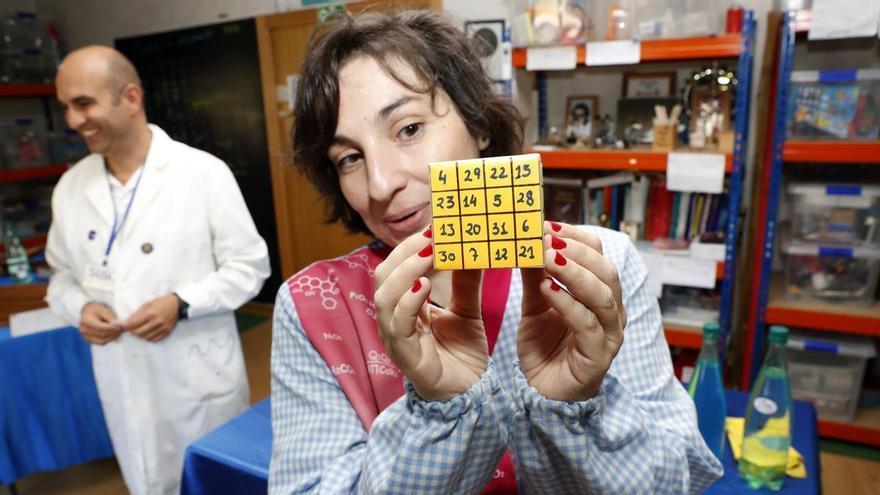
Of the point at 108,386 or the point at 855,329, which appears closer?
the point at 108,386

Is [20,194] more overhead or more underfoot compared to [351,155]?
more underfoot

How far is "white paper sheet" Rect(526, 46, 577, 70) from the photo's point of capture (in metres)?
2.23

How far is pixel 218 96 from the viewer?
4082 mm

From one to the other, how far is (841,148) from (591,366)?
196cm

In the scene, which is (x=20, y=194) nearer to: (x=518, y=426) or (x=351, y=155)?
(x=351, y=155)

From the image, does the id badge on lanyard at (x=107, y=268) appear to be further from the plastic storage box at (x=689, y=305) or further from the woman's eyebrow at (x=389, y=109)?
the plastic storage box at (x=689, y=305)

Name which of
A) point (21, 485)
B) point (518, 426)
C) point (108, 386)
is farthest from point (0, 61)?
point (518, 426)

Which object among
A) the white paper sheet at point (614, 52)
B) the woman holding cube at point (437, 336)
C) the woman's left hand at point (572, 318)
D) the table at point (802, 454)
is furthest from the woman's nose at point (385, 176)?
the white paper sheet at point (614, 52)

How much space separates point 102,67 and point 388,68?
4.54ft

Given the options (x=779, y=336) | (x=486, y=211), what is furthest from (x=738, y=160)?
(x=486, y=211)

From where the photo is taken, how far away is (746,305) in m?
2.69

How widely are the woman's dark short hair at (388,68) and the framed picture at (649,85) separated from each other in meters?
1.87

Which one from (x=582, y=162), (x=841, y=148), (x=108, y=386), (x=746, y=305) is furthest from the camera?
(x=746, y=305)

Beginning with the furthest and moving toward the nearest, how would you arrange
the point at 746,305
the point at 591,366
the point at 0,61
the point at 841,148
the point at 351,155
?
the point at 0,61
the point at 746,305
the point at 841,148
the point at 351,155
the point at 591,366
